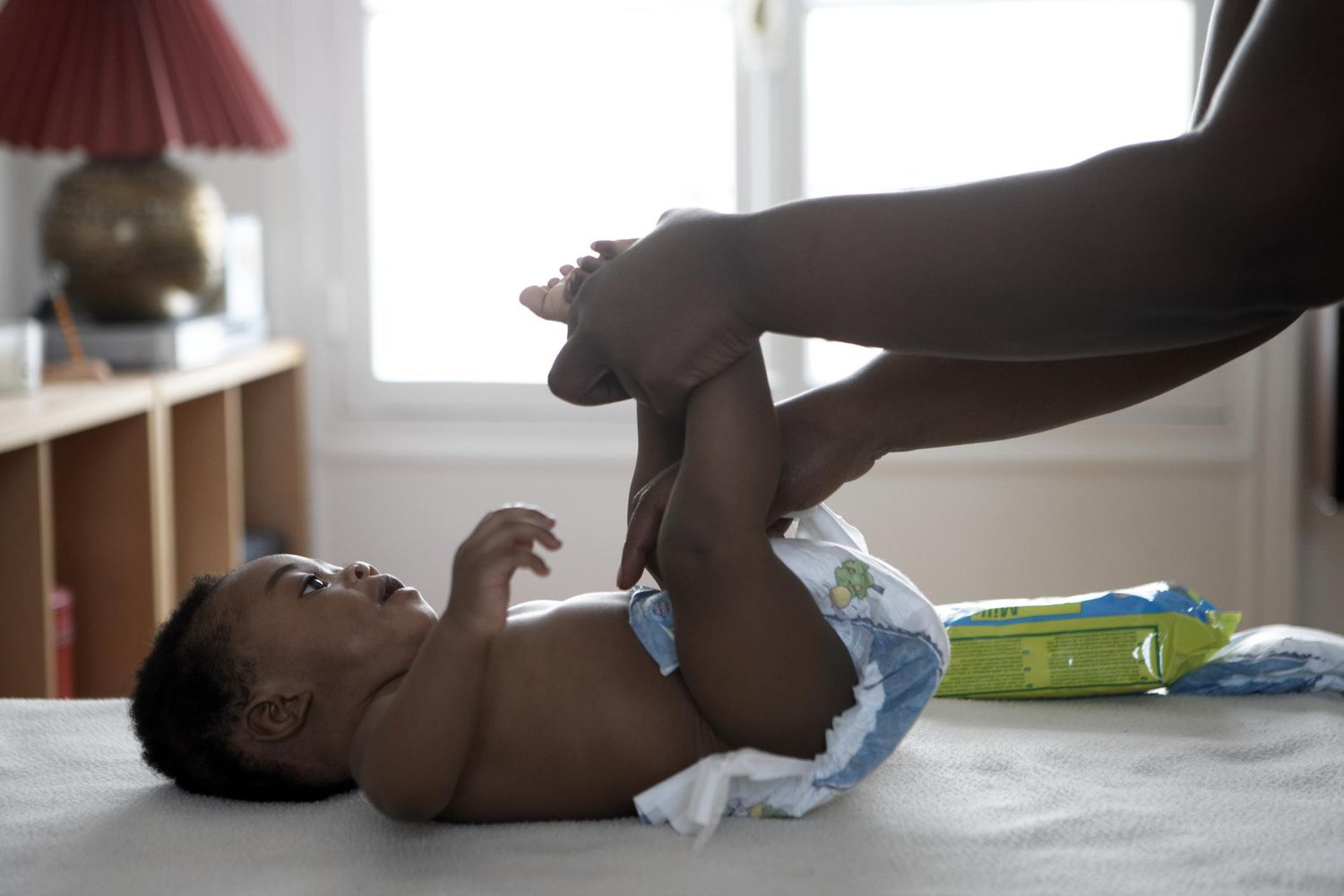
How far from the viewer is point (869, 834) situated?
956 mm

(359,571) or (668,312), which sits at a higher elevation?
(668,312)

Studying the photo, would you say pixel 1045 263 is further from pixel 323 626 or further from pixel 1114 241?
pixel 323 626

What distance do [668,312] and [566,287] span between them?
21cm

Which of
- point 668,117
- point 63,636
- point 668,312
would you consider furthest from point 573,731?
point 668,117

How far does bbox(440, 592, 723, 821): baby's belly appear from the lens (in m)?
1.04

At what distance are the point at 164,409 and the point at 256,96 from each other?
0.53 meters

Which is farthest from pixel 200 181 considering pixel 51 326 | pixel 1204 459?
pixel 1204 459

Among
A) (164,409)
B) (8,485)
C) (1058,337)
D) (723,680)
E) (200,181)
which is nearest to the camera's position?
(1058,337)

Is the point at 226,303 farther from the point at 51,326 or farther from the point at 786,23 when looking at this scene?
the point at 786,23

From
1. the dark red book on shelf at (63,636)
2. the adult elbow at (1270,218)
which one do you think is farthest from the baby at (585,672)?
the dark red book on shelf at (63,636)

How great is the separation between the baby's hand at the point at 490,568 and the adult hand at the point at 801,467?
11 centimetres

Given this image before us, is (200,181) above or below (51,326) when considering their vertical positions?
above

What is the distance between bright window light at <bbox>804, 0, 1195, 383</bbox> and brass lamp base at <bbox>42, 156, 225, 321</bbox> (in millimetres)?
1089

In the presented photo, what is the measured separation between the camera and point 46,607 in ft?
5.69
